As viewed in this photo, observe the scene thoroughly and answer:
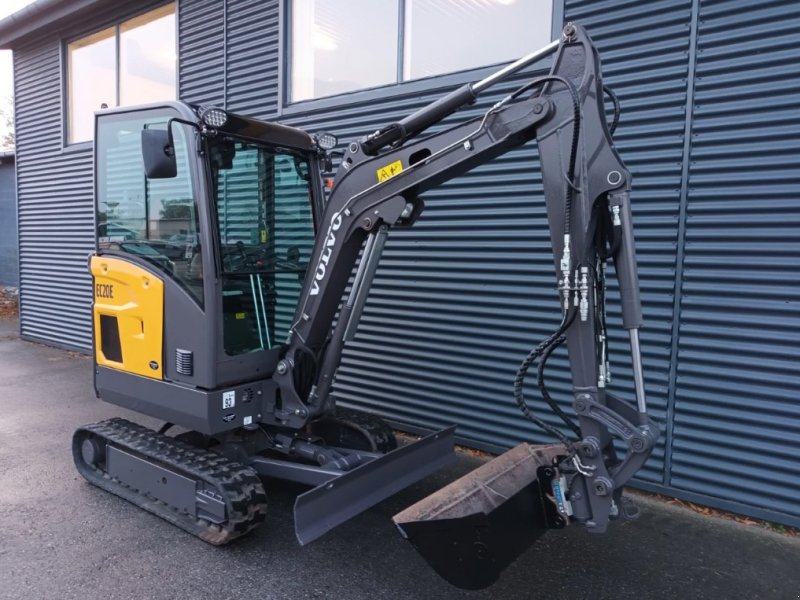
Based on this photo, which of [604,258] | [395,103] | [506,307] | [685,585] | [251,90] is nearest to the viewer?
[604,258]

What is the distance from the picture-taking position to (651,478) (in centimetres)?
436

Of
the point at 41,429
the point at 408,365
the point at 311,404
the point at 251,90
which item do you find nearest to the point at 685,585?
the point at 311,404

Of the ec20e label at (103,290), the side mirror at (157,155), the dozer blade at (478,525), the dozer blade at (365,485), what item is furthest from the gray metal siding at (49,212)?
the dozer blade at (478,525)

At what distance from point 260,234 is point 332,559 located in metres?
2.14

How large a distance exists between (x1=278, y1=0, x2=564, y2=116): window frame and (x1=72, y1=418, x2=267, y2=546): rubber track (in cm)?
Result: 364

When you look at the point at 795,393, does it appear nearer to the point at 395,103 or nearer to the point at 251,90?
the point at 395,103

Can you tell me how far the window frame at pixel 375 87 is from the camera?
15.7 ft

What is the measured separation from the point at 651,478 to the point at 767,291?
1.57 metres

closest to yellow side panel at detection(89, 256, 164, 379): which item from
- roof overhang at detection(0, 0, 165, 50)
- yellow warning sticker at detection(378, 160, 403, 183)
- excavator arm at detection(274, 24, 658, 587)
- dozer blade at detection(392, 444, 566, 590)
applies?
yellow warning sticker at detection(378, 160, 403, 183)

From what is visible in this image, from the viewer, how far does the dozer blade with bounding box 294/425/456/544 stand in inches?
120

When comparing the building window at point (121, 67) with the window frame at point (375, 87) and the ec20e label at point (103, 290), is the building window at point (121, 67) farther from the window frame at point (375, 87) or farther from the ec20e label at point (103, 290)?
the ec20e label at point (103, 290)

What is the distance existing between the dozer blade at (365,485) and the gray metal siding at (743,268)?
180 cm

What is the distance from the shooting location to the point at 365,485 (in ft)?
11.4

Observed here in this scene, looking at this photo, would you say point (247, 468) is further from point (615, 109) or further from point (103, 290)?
point (615, 109)
